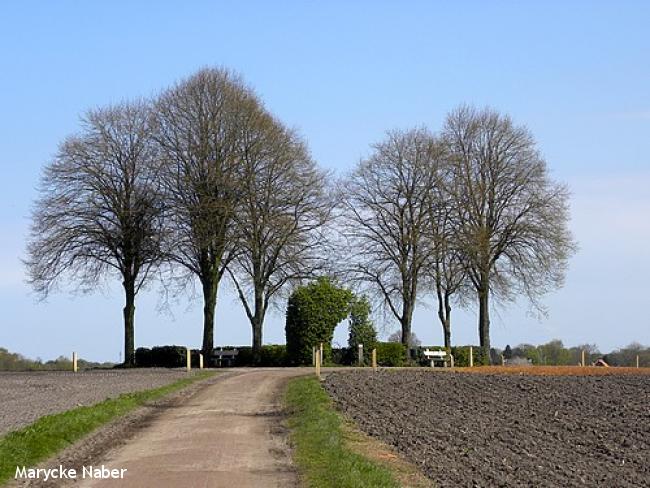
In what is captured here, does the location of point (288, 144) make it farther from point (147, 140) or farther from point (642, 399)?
point (642, 399)

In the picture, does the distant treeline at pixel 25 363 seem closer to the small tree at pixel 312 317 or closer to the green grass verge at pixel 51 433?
the small tree at pixel 312 317

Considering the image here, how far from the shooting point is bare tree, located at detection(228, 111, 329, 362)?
2269 inches

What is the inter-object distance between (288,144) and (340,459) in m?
44.0

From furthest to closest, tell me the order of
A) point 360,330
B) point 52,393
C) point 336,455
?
1. point 360,330
2. point 52,393
3. point 336,455

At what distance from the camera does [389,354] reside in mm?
57938

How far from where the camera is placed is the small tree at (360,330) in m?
57.2

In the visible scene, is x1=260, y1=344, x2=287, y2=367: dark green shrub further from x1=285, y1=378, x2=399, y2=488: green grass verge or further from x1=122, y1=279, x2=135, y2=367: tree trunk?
x1=285, y1=378, x2=399, y2=488: green grass verge

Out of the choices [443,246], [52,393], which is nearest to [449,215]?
[443,246]

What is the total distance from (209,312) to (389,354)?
10743 mm

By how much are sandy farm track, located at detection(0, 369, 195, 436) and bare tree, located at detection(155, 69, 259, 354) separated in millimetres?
14694

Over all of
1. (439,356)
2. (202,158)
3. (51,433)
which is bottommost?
(51,433)

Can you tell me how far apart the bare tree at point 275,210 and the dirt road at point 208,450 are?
29.9 metres

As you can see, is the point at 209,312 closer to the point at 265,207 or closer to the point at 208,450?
the point at 265,207

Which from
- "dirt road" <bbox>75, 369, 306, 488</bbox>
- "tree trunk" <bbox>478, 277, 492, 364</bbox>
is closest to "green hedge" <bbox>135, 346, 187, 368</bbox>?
"tree trunk" <bbox>478, 277, 492, 364</bbox>
